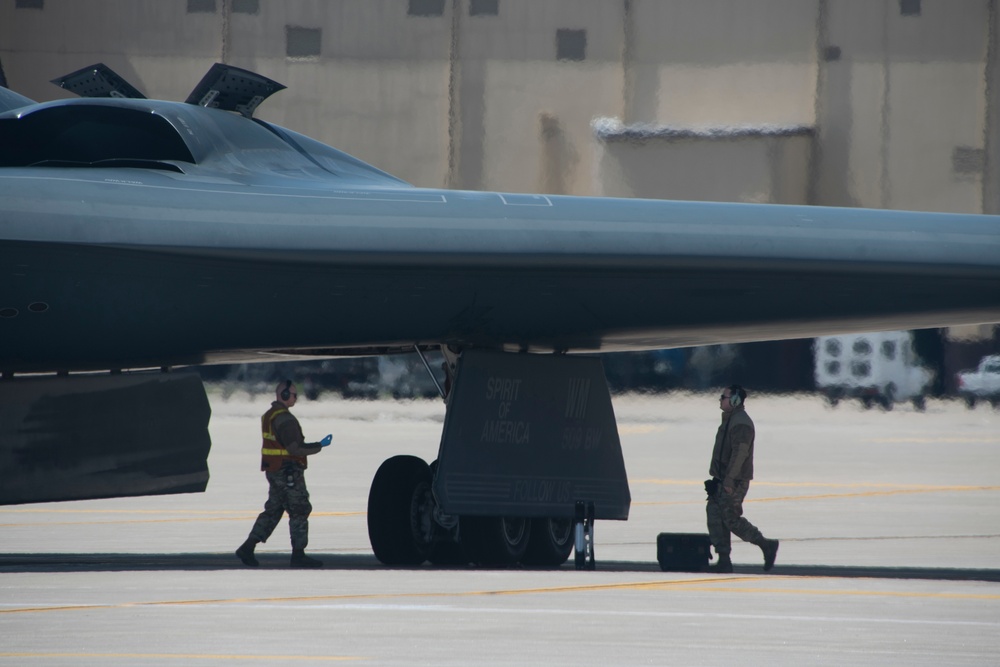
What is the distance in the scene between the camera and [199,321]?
41.4 ft

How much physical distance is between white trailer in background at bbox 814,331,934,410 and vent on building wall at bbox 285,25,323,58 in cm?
1973

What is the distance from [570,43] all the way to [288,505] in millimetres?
41135

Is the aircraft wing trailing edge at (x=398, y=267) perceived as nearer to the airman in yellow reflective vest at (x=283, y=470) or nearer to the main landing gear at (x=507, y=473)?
the main landing gear at (x=507, y=473)

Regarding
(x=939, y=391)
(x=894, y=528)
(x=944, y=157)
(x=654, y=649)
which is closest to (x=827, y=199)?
(x=944, y=157)

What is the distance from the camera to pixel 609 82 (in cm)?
5309

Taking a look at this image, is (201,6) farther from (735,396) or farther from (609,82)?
(735,396)

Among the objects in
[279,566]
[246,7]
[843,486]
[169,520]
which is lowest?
[843,486]

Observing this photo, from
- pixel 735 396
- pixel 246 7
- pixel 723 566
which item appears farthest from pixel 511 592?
pixel 246 7

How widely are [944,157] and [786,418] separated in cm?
985

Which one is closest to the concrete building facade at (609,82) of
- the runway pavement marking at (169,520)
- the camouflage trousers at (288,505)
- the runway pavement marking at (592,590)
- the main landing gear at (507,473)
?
the runway pavement marking at (169,520)

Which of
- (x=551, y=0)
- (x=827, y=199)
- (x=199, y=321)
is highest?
(x=551, y=0)

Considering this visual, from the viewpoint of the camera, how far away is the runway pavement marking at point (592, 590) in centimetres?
1084

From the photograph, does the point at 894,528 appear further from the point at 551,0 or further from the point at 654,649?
the point at 551,0

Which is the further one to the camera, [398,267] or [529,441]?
[529,441]
